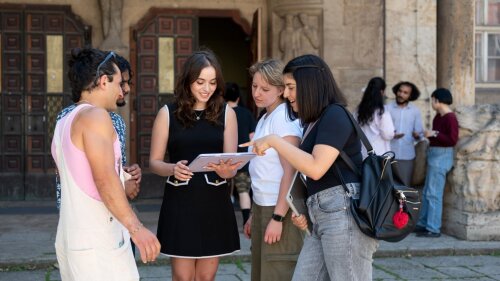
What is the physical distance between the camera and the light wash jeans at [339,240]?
13.3 ft

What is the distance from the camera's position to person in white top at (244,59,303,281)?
471 cm

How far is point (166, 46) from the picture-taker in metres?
12.3

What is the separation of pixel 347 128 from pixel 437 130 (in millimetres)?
5903

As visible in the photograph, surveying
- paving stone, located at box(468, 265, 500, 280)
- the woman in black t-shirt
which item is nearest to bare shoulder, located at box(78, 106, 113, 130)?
the woman in black t-shirt

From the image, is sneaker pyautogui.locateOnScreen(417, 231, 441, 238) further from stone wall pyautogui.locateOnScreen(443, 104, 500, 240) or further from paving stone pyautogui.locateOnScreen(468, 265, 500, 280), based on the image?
paving stone pyautogui.locateOnScreen(468, 265, 500, 280)

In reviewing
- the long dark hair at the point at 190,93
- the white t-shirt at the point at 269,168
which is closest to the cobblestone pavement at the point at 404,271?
the white t-shirt at the point at 269,168

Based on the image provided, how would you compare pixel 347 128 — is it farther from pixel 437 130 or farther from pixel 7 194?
pixel 7 194

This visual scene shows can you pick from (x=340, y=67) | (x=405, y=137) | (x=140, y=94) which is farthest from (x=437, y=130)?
(x=140, y=94)

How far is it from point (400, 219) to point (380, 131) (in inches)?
225

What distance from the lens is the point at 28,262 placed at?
26.3ft

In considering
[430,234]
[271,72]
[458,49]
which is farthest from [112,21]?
[271,72]

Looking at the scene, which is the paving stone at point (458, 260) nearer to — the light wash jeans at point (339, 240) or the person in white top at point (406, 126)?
the person in white top at point (406, 126)

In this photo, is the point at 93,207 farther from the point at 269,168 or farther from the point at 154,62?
the point at 154,62

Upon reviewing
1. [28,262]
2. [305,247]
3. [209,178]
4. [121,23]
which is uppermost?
[121,23]
